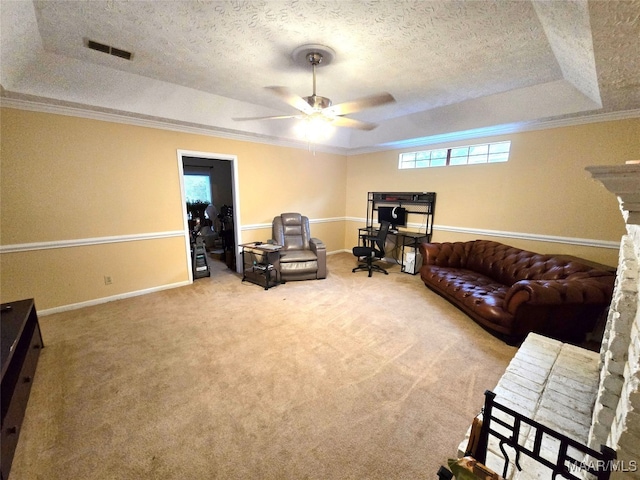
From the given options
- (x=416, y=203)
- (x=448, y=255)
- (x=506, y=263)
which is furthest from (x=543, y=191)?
(x=416, y=203)

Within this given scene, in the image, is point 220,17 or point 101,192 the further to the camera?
point 101,192

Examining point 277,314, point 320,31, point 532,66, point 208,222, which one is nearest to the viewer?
point 320,31

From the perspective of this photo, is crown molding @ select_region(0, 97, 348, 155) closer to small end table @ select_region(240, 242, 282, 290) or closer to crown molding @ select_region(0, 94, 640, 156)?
crown molding @ select_region(0, 94, 640, 156)

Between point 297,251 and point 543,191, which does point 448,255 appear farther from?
point 297,251

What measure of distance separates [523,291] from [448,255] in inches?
64.3

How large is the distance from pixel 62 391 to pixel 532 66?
5225 millimetres

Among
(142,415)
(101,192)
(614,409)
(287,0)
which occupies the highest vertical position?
(287,0)

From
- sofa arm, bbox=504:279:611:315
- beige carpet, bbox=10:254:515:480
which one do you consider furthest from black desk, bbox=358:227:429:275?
sofa arm, bbox=504:279:611:315

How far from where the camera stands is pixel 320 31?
2.09 metres

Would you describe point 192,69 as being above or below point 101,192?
above

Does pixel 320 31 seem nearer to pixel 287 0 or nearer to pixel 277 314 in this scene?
pixel 287 0

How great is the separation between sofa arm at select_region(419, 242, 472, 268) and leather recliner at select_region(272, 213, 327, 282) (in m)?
1.73

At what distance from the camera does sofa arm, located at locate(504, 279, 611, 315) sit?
221 centimetres

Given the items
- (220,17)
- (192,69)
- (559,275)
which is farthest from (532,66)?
(192,69)
